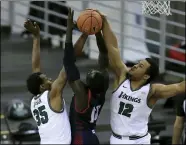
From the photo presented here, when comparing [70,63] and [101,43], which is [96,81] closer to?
[70,63]

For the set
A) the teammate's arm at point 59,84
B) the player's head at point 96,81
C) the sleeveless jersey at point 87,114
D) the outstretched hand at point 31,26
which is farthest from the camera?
the outstretched hand at point 31,26

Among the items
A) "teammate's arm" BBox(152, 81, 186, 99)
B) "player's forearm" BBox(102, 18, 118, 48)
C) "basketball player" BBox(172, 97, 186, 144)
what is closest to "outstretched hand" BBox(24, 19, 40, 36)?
"player's forearm" BBox(102, 18, 118, 48)

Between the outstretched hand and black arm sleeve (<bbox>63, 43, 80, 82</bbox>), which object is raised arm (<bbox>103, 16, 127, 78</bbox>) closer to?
black arm sleeve (<bbox>63, 43, 80, 82</bbox>)

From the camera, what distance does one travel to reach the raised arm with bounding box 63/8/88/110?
5098 mm

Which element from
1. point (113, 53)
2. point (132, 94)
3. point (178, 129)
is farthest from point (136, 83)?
point (178, 129)

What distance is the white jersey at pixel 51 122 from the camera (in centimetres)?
552

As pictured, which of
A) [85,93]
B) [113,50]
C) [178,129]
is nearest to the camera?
[85,93]

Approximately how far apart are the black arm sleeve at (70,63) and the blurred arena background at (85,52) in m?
2.80

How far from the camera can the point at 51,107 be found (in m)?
5.54

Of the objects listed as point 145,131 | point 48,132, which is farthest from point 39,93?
point 145,131

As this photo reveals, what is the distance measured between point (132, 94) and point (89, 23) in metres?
0.88

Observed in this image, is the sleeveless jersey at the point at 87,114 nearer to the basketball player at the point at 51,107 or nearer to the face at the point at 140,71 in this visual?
A: the basketball player at the point at 51,107

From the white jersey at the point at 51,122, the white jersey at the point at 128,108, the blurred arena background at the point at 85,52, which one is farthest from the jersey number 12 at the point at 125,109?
the blurred arena background at the point at 85,52

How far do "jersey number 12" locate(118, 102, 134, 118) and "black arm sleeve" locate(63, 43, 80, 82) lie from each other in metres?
0.61
